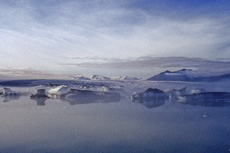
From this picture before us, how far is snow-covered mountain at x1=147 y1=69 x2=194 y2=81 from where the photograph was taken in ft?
57.0

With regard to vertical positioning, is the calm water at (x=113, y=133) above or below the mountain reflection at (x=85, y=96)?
below

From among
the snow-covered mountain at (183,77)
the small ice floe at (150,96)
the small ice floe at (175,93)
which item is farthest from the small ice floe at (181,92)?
the snow-covered mountain at (183,77)

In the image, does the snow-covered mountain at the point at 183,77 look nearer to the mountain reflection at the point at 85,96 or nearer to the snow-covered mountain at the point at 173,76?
the snow-covered mountain at the point at 173,76

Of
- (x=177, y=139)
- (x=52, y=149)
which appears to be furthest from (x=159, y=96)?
(x=52, y=149)

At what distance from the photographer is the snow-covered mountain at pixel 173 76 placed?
1738 centimetres

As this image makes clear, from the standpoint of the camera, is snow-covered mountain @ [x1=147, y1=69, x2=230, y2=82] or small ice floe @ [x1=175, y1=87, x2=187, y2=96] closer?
small ice floe @ [x1=175, y1=87, x2=187, y2=96]

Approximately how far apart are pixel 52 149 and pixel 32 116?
152 inches

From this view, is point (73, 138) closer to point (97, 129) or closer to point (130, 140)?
point (97, 129)

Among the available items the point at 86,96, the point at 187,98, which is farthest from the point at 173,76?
the point at 86,96

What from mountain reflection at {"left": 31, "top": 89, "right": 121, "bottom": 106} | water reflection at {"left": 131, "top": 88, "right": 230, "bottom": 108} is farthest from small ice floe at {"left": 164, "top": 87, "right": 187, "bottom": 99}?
mountain reflection at {"left": 31, "top": 89, "right": 121, "bottom": 106}

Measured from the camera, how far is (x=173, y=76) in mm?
→ 18094

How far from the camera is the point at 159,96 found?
1277 cm

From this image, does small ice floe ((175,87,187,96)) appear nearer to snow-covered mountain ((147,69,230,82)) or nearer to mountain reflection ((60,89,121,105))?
snow-covered mountain ((147,69,230,82))

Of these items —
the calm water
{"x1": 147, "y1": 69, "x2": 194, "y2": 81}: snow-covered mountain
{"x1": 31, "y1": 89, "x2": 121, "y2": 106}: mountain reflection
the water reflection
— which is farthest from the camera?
{"x1": 147, "y1": 69, "x2": 194, "y2": 81}: snow-covered mountain
